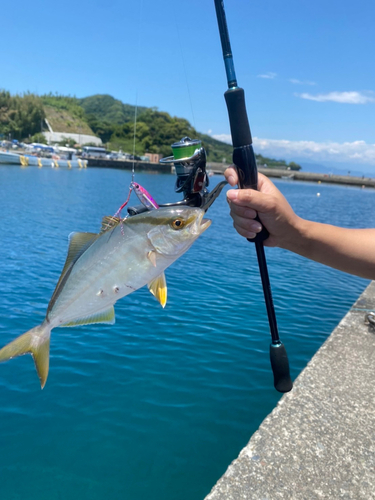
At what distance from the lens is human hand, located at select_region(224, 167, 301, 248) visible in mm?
2148

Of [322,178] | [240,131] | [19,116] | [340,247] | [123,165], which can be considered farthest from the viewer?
[322,178]

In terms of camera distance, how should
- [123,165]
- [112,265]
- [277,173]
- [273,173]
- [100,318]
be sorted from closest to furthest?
[112,265]
[100,318]
[123,165]
[277,173]
[273,173]

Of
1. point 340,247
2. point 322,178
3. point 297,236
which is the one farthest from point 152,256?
point 322,178

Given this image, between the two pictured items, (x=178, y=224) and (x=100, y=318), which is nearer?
(x=178, y=224)

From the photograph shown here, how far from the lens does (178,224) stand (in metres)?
2.00

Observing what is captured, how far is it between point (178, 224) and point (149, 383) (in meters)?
5.31

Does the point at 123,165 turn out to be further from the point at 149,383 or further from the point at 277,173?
the point at 149,383

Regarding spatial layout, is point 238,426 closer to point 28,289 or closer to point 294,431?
point 294,431

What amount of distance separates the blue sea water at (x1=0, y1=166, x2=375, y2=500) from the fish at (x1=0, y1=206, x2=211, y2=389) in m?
3.05

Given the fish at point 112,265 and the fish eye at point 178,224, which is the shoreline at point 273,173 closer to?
the fish at point 112,265

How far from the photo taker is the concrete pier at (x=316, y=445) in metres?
3.23

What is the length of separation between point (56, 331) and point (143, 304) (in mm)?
2506

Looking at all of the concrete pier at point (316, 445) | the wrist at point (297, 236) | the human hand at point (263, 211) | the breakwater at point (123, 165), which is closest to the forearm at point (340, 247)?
the wrist at point (297, 236)

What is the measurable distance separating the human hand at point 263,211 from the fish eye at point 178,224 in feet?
1.02
